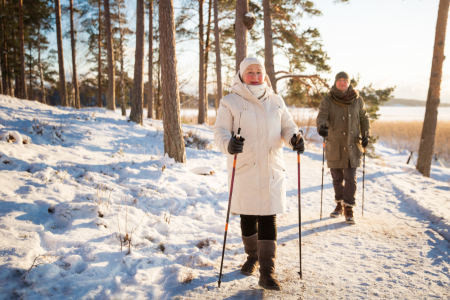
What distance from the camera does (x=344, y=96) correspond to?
411cm

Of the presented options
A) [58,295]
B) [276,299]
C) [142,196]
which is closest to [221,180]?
[142,196]

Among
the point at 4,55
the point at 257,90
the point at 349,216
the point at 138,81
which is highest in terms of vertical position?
the point at 4,55

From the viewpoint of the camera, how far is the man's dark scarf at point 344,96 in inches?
161

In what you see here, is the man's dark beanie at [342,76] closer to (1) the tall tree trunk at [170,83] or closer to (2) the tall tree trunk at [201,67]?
(1) the tall tree trunk at [170,83]

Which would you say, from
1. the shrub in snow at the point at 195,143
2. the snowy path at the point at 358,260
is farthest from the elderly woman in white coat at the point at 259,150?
the shrub in snow at the point at 195,143

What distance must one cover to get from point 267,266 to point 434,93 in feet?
29.4

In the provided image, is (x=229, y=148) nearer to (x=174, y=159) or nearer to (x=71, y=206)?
(x=71, y=206)

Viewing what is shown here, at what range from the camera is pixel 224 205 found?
14.9 feet

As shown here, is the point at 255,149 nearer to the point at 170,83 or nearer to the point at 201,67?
the point at 170,83

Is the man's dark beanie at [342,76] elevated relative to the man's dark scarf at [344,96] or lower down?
elevated

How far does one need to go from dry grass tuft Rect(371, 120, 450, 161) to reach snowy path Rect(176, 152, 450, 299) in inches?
550

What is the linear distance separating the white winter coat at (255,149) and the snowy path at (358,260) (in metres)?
0.76

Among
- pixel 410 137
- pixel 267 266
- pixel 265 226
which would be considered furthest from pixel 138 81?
pixel 410 137

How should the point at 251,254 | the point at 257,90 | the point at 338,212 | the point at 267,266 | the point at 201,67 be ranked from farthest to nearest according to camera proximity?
the point at 201,67
the point at 338,212
the point at 251,254
the point at 257,90
the point at 267,266
